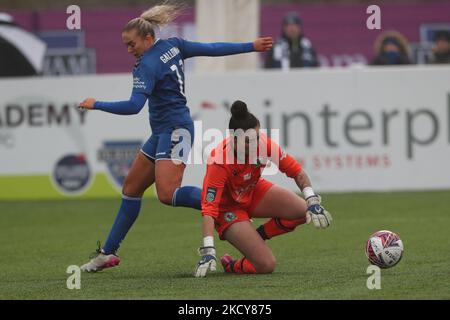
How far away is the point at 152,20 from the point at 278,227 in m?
1.97

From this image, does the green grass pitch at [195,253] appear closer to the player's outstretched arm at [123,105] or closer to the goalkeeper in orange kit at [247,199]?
the goalkeeper in orange kit at [247,199]

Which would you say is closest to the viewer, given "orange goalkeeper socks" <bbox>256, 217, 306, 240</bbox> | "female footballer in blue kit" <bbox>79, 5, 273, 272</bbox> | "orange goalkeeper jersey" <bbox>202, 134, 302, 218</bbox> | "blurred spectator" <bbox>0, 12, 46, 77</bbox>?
"orange goalkeeper jersey" <bbox>202, 134, 302, 218</bbox>

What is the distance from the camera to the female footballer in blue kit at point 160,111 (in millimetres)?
9281

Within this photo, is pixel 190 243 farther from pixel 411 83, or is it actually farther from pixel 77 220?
pixel 411 83

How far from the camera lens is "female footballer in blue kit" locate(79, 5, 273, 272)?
9281mm

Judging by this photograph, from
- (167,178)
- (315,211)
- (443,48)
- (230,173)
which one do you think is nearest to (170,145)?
(167,178)

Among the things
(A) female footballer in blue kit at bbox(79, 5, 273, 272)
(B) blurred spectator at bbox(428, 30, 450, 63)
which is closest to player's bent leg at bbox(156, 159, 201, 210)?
(A) female footballer in blue kit at bbox(79, 5, 273, 272)

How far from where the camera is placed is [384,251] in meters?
8.79

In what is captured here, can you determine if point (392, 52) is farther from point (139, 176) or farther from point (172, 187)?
point (172, 187)

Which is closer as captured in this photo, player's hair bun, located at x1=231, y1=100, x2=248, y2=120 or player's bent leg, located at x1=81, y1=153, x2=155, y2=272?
player's hair bun, located at x1=231, y1=100, x2=248, y2=120

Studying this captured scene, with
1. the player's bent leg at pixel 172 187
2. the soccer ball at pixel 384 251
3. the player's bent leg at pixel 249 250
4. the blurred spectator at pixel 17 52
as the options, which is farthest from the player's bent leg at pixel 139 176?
the blurred spectator at pixel 17 52

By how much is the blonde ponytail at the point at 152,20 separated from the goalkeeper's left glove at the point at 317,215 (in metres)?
1.87

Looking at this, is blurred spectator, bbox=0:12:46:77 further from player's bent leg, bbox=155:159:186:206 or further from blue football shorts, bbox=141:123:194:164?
player's bent leg, bbox=155:159:186:206

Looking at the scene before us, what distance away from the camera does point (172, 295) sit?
7.79m
